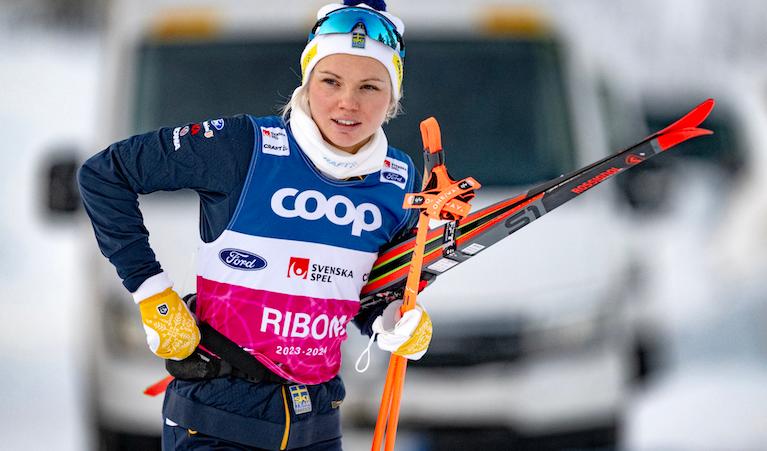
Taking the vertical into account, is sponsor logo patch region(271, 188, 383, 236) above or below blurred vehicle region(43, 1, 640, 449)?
below

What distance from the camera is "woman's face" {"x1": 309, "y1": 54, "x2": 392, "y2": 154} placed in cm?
340

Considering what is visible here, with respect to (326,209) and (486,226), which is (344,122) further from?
(486,226)

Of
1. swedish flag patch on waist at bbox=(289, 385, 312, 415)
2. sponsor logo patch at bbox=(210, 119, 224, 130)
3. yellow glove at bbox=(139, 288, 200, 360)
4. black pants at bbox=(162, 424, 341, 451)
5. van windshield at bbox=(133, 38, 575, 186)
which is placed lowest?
black pants at bbox=(162, 424, 341, 451)

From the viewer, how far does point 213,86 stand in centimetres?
616

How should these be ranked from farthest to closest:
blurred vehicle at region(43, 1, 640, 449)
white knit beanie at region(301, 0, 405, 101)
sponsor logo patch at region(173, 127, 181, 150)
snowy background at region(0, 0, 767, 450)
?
1. snowy background at region(0, 0, 767, 450)
2. blurred vehicle at region(43, 1, 640, 449)
3. white knit beanie at region(301, 0, 405, 101)
4. sponsor logo patch at region(173, 127, 181, 150)

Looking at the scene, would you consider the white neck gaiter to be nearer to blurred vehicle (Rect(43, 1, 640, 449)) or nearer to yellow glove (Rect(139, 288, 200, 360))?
yellow glove (Rect(139, 288, 200, 360))

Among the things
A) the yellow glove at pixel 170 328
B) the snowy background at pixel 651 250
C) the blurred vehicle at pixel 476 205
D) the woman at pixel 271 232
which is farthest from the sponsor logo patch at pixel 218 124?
the snowy background at pixel 651 250

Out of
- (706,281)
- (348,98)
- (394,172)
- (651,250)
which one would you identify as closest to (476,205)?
(394,172)

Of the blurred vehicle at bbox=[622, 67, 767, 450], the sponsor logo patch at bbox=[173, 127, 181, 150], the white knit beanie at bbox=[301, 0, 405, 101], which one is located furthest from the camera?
the blurred vehicle at bbox=[622, 67, 767, 450]

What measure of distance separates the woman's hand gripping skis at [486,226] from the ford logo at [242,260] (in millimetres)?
347

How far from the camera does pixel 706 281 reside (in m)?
13.6

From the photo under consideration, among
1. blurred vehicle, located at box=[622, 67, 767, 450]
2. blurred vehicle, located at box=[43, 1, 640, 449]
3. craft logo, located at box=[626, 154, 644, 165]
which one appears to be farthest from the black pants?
blurred vehicle, located at box=[622, 67, 767, 450]

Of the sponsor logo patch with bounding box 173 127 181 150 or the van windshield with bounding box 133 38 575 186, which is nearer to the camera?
the sponsor logo patch with bounding box 173 127 181 150

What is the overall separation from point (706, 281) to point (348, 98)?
35.1 ft
